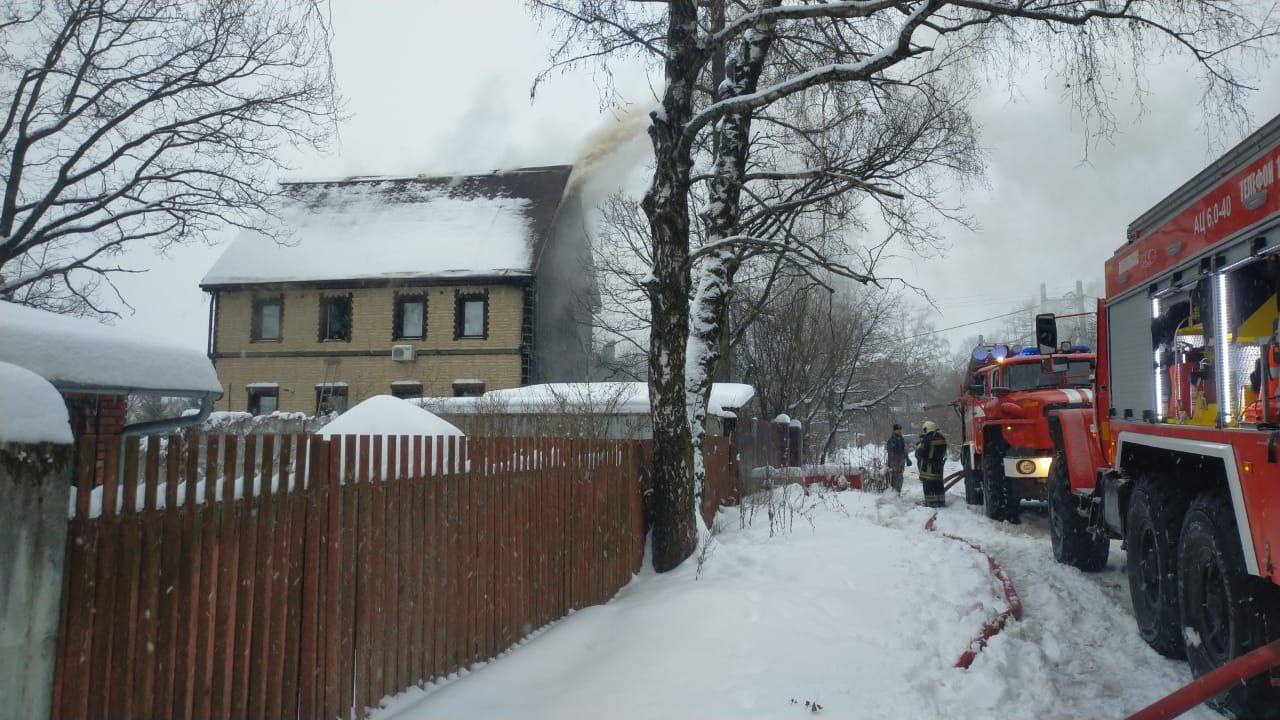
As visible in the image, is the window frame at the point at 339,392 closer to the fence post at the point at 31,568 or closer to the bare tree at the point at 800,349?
the bare tree at the point at 800,349

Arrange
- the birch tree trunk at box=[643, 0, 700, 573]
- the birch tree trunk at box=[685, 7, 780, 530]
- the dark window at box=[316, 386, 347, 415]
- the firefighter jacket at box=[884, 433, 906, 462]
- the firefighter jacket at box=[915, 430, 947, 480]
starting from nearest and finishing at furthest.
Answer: the birch tree trunk at box=[643, 0, 700, 573]
the birch tree trunk at box=[685, 7, 780, 530]
the firefighter jacket at box=[915, 430, 947, 480]
the firefighter jacket at box=[884, 433, 906, 462]
the dark window at box=[316, 386, 347, 415]

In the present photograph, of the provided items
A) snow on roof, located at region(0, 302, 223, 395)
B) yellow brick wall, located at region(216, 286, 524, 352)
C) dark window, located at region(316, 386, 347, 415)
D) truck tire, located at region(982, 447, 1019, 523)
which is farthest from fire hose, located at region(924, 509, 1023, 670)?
dark window, located at region(316, 386, 347, 415)

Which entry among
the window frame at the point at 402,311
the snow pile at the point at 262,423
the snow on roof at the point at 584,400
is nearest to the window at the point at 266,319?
the window frame at the point at 402,311

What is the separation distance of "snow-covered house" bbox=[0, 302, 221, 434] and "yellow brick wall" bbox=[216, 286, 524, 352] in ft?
71.5

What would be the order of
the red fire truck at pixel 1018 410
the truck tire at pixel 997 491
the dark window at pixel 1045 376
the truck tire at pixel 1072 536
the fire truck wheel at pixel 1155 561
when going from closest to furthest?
1. the fire truck wheel at pixel 1155 561
2. the truck tire at pixel 1072 536
3. the red fire truck at pixel 1018 410
4. the truck tire at pixel 997 491
5. the dark window at pixel 1045 376

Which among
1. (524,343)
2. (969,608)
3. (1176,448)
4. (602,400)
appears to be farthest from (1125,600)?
(524,343)

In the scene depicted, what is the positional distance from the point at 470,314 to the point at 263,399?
26.8 ft

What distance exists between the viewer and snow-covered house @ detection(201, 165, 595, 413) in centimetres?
2848

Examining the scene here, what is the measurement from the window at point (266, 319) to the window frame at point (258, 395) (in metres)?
1.80

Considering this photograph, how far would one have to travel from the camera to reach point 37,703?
255 cm

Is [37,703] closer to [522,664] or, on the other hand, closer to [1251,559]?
[522,664]

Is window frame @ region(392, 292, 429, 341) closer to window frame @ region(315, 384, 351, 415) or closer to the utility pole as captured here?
window frame @ region(315, 384, 351, 415)

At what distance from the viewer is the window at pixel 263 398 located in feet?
96.9

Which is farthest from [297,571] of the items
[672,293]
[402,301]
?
[402,301]
